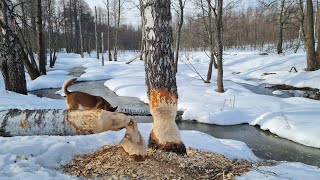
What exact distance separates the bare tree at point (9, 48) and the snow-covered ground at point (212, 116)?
61 cm

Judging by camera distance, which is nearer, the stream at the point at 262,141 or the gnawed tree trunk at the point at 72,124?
the gnawed tree trunk at the point at 72,124

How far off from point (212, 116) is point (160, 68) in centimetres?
668

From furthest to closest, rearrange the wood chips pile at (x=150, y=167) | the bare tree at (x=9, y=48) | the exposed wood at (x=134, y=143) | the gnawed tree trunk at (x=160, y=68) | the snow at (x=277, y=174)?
the bare tree at (x=9, y=48), the gnawed tree trunk at (x=160, y=68), the exposed wood at (x=134, y=143), the snow at (x=277, y=174), the wood chips pile at (x=150, y=167)

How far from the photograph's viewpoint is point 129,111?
34.2 feet

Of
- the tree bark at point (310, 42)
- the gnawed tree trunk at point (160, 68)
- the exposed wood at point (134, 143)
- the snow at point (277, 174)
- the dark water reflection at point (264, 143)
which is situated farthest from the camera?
the tree bark at point (310, 42)

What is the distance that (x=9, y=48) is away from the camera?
955 cm

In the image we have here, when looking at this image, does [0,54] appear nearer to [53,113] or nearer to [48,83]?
[53,113]

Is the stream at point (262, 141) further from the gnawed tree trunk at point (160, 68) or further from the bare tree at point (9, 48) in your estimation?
the bare tree at point (9, 48)

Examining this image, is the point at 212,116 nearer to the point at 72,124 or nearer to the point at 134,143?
the point at 134,143

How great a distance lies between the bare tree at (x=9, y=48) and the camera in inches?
375

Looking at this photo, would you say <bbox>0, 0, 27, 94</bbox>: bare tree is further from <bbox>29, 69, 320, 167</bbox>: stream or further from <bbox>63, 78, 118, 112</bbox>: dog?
<bbox>63, 78, 118, 112</bbox>: dog

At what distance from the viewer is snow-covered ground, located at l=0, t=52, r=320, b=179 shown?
3703 mm

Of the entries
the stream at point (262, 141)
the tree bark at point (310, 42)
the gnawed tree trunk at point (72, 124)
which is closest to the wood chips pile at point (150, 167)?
the gnawed tree trunk at point (72, 124)

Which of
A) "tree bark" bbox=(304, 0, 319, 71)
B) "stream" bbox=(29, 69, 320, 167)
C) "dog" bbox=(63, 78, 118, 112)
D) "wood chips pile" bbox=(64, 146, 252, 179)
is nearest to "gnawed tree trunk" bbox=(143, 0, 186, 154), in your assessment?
"wood chips pile" bbox=(64, 146, 252, 179)
